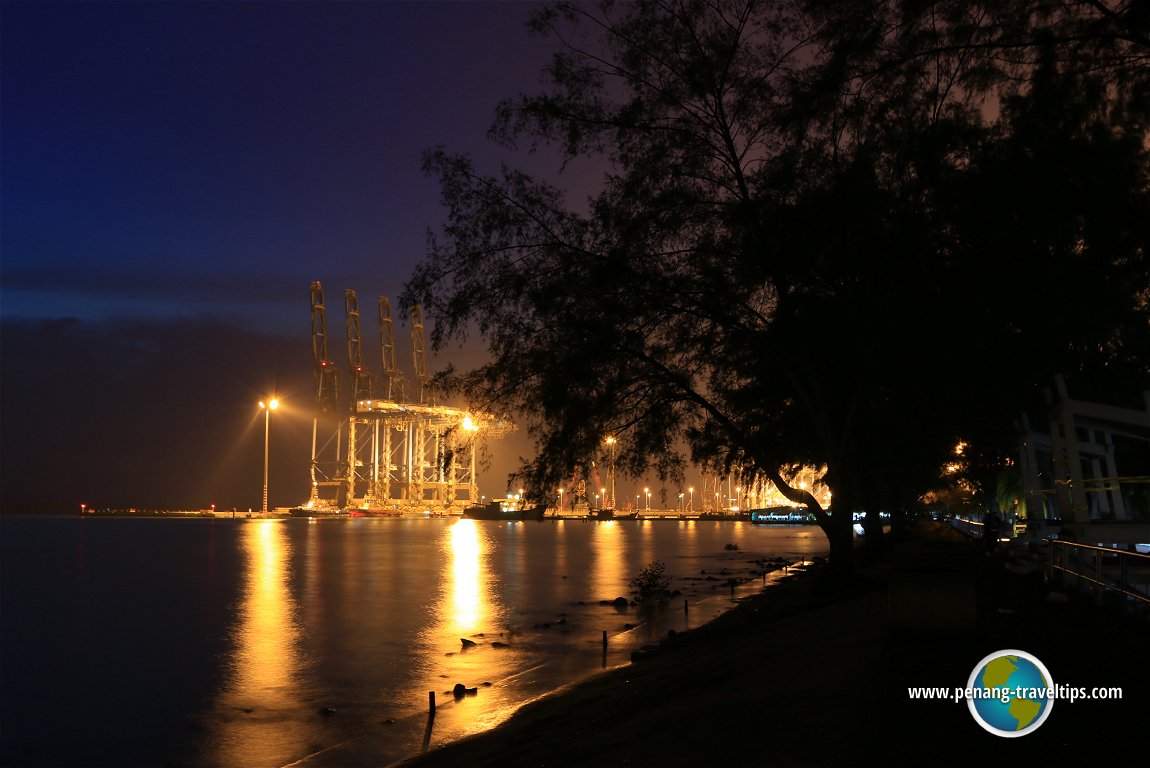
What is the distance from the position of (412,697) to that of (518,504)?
532 centimetres

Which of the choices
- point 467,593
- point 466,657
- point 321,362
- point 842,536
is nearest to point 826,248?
point 842,536

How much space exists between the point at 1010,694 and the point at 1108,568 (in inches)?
250

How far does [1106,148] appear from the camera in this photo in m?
10.2

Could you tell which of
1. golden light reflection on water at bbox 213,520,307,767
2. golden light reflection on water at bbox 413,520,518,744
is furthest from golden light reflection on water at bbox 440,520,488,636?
golden light reflection on water at bbox 213,520,307,767

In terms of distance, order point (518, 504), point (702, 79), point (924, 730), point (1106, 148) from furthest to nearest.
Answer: point (518, 504) < point (702, 79) < point (1106, 148) < point (924, 730)

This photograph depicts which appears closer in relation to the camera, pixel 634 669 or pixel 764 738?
pixel 764 738

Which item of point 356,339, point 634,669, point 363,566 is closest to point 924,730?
point 634,669

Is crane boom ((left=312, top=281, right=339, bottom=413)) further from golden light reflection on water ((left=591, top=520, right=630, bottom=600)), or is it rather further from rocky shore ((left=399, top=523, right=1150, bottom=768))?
rocky shore ((left=399, top=523, right=1150, bottom=768))

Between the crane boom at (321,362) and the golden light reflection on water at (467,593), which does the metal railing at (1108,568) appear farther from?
the crane boom at (321,362)

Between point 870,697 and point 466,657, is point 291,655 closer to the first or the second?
point 466,657

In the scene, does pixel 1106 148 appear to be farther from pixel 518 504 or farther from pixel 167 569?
pixel 167 569

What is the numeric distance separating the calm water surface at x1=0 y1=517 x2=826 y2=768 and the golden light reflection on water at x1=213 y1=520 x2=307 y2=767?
0.23ft

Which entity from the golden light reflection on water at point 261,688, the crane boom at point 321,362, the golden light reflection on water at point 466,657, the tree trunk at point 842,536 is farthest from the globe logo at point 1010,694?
the crane boom at point 321,362

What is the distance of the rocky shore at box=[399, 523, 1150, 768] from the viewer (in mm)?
5820
